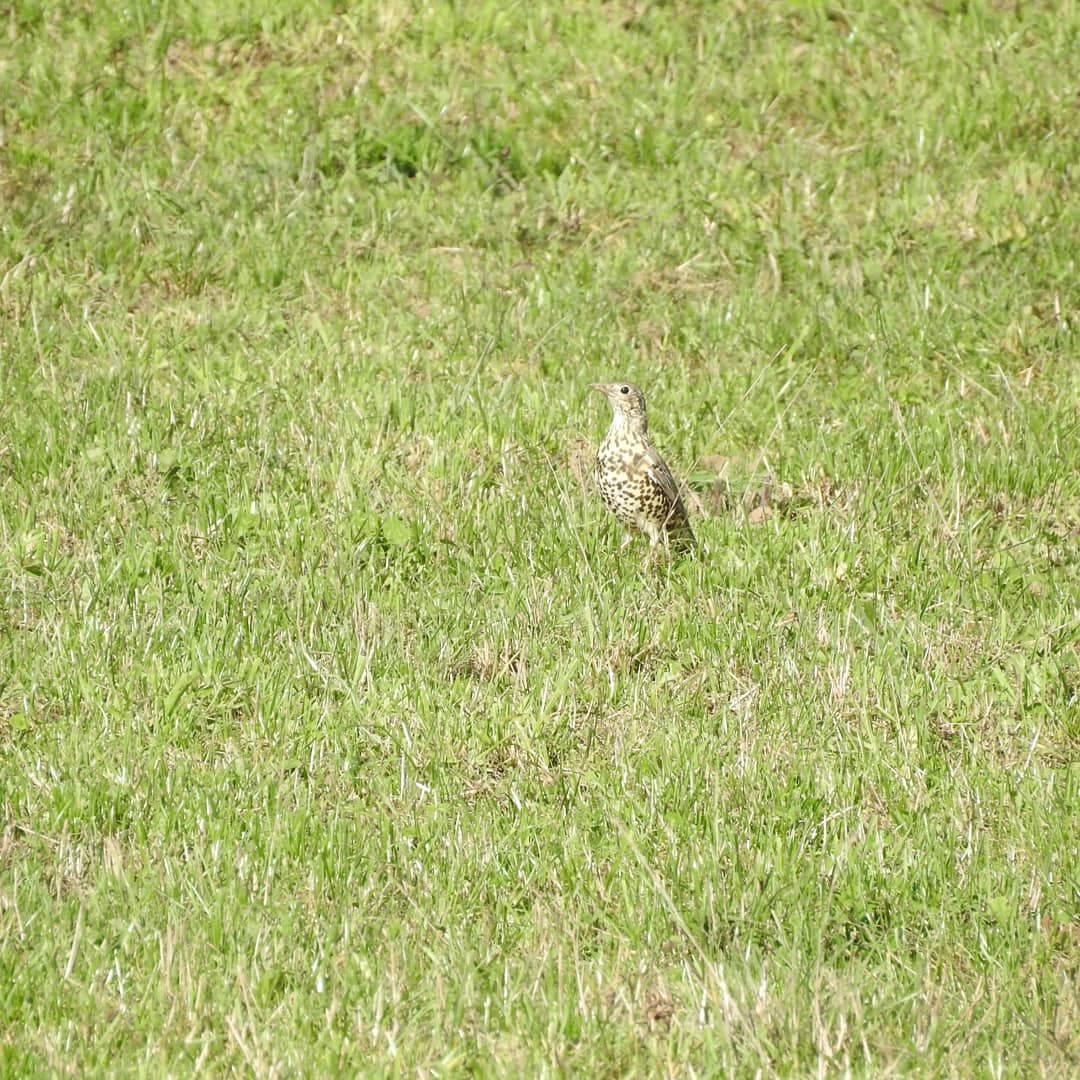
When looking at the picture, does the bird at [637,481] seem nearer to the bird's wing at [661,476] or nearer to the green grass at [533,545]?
the bird's wing at [661,476]

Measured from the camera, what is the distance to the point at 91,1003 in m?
4.43

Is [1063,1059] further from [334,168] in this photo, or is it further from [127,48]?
[127,48]

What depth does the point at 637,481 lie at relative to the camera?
736cm

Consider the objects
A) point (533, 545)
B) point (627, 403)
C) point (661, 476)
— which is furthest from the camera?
point (627, 403)

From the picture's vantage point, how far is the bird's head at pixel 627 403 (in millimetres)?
7668

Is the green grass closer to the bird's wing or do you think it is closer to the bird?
the bird

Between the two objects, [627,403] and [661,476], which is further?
[627,403]

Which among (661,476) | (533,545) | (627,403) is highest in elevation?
(627,403)

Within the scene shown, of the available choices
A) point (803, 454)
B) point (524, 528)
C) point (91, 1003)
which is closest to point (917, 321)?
point (803, 454)

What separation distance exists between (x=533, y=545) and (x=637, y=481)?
20.1 inches

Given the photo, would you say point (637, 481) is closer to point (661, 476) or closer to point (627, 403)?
point (661, 476)

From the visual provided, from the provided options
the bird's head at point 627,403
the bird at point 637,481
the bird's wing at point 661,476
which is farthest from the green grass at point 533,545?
the bird's head at point 627,403

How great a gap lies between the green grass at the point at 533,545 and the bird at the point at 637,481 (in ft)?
0.50

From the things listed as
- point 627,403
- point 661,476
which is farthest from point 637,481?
point 627,403
